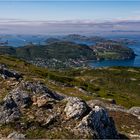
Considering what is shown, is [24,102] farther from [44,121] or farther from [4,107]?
[44,121]

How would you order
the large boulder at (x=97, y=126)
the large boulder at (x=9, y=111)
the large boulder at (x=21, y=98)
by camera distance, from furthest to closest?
the large boulder at (x=21, y=98) < the large boulder at (x=9, y=111) < the large boulder at (x=97, y=126)

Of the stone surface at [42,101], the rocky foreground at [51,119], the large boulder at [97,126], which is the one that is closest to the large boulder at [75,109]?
the rocky foreground at [51,119]

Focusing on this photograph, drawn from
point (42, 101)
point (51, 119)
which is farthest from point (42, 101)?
point (51, 119)

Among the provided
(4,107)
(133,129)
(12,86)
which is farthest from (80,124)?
(12,86)

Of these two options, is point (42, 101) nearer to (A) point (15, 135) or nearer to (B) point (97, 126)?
(A) point (15, 135)

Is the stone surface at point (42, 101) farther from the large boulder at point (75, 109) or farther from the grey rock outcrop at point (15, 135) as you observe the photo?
the grey rock outcrop at point (15, 135)

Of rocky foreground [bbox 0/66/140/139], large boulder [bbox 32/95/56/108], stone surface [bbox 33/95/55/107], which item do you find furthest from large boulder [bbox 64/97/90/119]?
stone surface [bbox 33/95/55/107]
